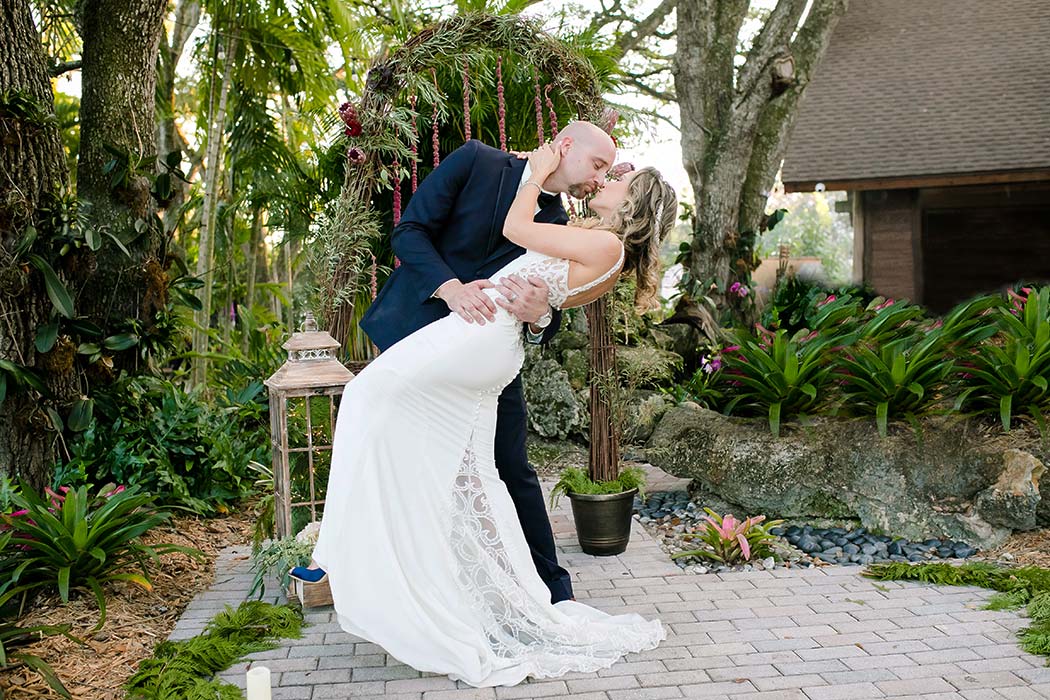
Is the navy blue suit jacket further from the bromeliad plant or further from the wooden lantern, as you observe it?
the bromeliad plant

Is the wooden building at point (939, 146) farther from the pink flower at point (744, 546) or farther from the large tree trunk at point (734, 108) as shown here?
the pink flower at point (744, 546)

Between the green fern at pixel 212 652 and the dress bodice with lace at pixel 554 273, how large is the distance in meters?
1.78

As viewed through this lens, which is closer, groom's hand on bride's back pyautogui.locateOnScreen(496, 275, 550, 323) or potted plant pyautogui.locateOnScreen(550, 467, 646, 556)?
groom's hand on bride's back pyautogui.locateOnScreen(496, 275, 550, 323)

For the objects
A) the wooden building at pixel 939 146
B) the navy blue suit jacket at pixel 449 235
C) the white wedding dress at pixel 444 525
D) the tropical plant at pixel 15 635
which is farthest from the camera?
the wooden building at pixel 939 146

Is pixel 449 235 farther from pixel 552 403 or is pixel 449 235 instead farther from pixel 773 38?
pixel 773 38

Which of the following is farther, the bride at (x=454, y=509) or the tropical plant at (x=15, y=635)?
Answer: the bride at (x=454, y=509)

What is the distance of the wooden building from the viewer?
1055 centimetres

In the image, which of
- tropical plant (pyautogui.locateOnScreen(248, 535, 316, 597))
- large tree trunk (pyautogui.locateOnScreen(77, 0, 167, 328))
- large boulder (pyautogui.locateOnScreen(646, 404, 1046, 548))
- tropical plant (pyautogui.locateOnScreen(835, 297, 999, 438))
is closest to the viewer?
tropical plant (pyautogui.locateOnScreen(248, 535, 316, 597))

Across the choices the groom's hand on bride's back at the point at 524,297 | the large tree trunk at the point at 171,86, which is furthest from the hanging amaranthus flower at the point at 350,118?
the large tree trunk at the point at 171,86

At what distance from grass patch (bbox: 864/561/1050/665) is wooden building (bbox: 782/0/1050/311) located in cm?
663

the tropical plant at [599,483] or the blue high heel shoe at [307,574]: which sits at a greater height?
the tropical plant at [599,483]

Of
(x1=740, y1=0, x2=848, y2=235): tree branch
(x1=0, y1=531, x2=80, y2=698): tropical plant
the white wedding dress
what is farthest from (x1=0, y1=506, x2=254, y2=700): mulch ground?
(x1=740, y1=0, x2=848, y2=235): tree branch

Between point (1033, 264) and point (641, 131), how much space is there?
25.6 feet

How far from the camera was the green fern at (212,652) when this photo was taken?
10.8 ft
